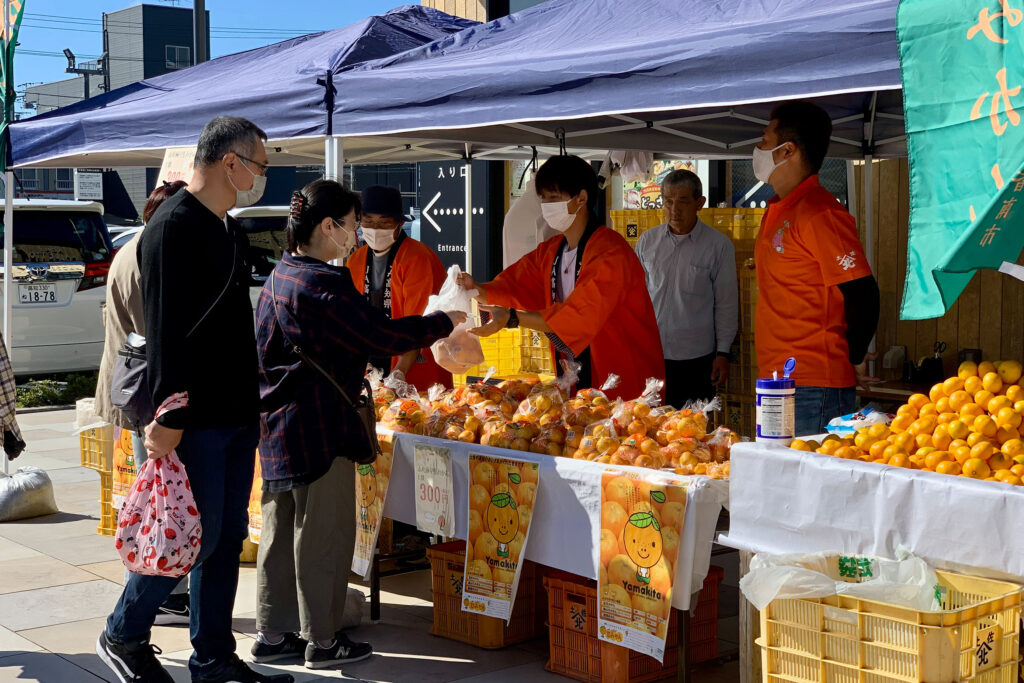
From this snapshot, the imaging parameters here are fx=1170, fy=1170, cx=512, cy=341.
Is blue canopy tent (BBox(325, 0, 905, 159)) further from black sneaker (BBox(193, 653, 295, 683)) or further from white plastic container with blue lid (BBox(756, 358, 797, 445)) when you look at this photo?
black sneaker (BBox(193, 653, 295, 683))

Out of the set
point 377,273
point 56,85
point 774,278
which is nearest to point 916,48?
point 774,278

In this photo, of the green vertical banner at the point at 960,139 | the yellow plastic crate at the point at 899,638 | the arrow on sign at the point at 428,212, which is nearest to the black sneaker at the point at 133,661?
the yellow plastic crate at the point at 899,638

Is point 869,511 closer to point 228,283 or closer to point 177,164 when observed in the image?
point 228,283

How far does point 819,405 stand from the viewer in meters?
4.71

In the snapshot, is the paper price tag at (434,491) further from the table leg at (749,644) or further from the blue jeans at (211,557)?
the table leg at (749,644)

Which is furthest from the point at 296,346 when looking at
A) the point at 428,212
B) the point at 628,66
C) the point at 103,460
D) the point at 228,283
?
the point at 428,212

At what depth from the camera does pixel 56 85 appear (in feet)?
202

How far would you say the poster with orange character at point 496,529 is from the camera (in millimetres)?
4656

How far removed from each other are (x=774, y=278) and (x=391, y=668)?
7.47 feet

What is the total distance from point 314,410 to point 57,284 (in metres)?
10.4

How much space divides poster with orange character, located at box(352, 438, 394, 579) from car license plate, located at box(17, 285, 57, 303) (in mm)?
9673

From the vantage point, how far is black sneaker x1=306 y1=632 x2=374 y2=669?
191 inches

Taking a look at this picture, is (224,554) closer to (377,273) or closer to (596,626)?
(596,626)

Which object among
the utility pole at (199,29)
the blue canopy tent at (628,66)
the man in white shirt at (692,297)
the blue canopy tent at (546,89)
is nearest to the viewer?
the blue canopy tent at (628,66)
